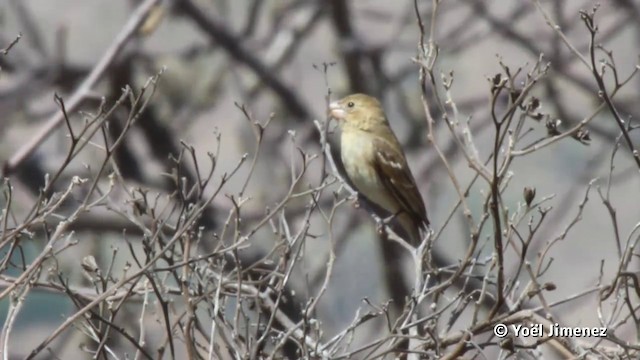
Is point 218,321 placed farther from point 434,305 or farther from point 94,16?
point 94,16

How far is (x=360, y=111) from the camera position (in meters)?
7.27

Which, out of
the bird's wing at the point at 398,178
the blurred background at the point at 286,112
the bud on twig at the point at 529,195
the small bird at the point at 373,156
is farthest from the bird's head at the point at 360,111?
the bud on twig at the point at 529,195

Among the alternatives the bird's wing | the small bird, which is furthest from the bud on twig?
the small bird

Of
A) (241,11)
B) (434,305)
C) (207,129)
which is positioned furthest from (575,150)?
(434,305)

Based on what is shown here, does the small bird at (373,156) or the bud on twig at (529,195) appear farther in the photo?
the small bird at (373,156)

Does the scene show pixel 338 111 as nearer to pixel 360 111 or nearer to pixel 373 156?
pixel 360 111

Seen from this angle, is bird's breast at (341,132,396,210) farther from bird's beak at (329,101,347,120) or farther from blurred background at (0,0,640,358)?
blurred background at (0,0,640,358)

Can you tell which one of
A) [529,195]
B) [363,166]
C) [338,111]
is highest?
[338,111]

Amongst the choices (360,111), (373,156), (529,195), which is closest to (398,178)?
A: (373,156)

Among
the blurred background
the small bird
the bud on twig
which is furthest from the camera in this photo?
the blurred background

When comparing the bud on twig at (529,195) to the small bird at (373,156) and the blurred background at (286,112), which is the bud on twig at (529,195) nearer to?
the blurred background at (286,112)

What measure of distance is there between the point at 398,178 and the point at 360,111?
42 centimetres

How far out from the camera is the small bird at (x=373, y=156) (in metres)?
7.06

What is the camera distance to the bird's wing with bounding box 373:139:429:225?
6852 mm
